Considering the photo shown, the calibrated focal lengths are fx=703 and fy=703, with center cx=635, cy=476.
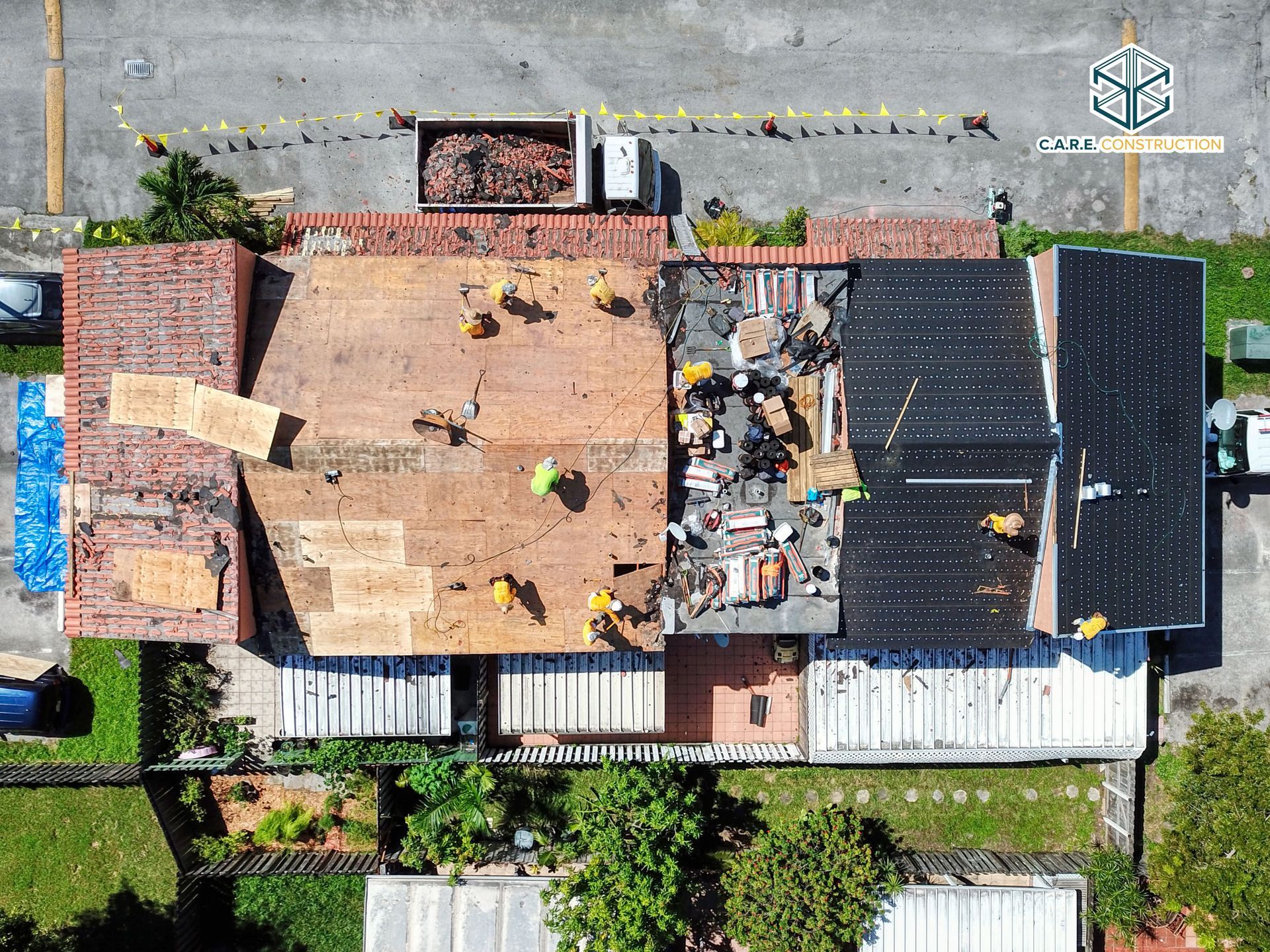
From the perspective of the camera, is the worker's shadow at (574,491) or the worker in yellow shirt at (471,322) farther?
the worker's shadow at (574,491)

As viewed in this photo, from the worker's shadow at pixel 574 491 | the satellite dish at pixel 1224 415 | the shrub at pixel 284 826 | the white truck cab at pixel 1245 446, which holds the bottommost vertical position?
the shrub at pixel 284 826

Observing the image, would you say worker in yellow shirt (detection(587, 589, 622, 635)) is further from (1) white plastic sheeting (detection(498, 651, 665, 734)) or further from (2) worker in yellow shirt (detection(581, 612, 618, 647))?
(1) white plastic sheeting (detection(498, 651, 665, 734))

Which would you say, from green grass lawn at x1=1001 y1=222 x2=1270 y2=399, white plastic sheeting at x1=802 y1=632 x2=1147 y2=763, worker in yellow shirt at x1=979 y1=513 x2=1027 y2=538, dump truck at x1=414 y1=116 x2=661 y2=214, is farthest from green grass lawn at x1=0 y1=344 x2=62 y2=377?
green grass lawn at x1=1001 y1=222 x2=1270 y2=399

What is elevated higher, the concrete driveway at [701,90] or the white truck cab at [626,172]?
the concrete driveway at [701,90]

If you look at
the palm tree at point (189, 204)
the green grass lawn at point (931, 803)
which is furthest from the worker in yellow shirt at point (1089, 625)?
the palm tree at point (189, 204)

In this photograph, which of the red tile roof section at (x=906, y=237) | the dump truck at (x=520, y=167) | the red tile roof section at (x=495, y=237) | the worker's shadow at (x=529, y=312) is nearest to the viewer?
the worker's shadow at (x=529, y=312)

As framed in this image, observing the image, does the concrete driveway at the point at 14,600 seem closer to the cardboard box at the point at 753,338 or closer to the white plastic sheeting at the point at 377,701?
the white plastic sheeting at the point at 377,701

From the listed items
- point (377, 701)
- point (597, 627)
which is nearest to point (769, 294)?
point (597, 627)

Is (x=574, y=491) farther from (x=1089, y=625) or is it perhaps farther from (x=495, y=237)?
(x=1089, y=625)
